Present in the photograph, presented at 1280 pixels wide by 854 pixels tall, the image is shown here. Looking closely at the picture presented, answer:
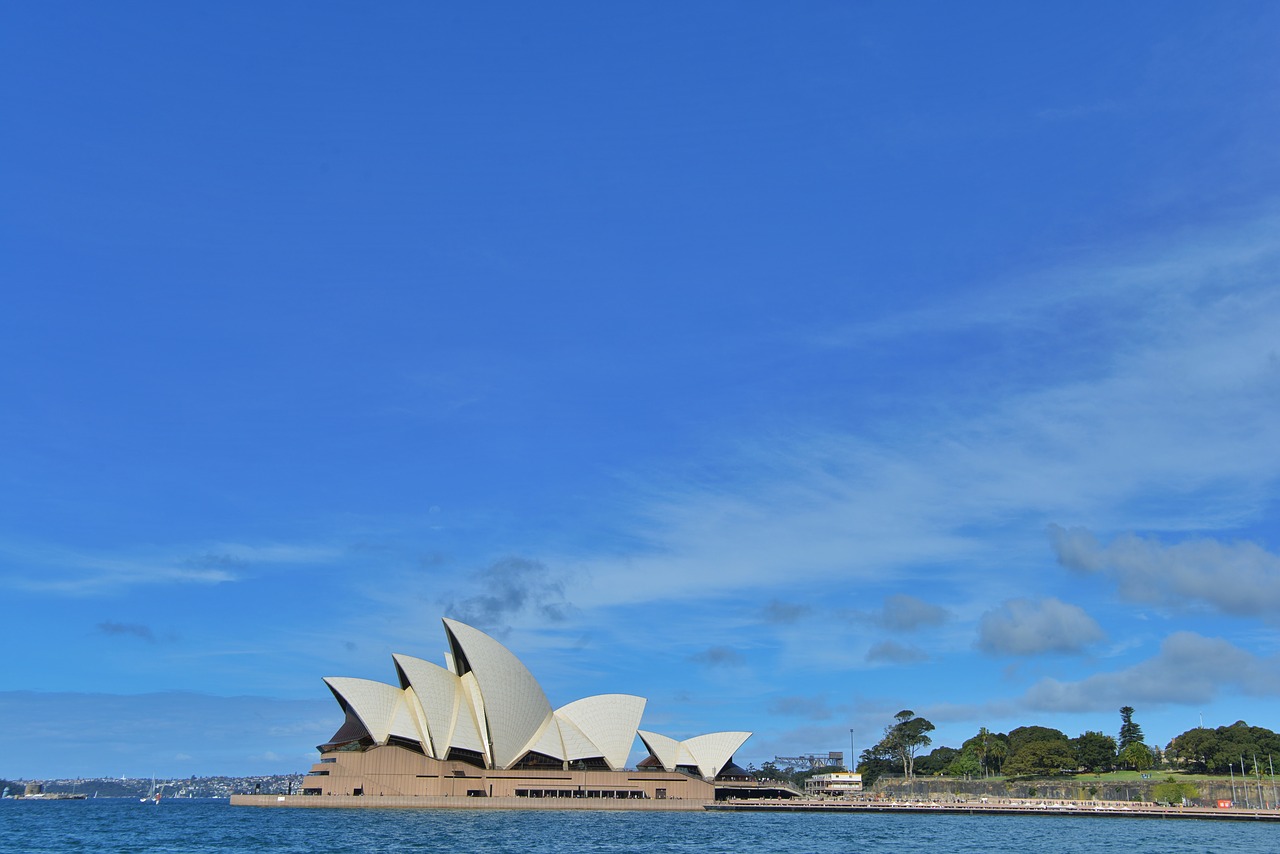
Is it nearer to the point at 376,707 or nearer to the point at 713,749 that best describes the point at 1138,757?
the point at 713,749

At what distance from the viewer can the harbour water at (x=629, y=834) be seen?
56.7m

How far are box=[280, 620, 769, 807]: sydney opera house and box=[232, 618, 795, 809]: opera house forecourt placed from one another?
0.09 metres

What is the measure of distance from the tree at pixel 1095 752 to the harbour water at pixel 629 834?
146 feet

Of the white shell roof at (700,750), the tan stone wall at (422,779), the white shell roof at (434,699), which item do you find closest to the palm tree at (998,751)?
the white shell roof at (700,750)

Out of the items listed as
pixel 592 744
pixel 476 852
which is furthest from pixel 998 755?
pixel 476 852

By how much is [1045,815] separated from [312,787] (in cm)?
6793

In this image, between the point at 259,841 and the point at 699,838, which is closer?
the point at 259,841

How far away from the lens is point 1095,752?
138m

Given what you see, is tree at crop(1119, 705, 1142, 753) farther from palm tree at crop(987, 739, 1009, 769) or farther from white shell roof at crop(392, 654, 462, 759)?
white shell roof at crop(392, 654, 462, 759)

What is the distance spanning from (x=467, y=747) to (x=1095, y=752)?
3570 inches

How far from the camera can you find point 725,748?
385 feet

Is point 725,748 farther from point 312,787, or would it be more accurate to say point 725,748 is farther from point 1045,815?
point 312,787

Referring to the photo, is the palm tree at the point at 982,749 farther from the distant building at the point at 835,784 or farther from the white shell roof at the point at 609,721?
the white shell roof at the point at 609,721

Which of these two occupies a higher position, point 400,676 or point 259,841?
point 400,676
